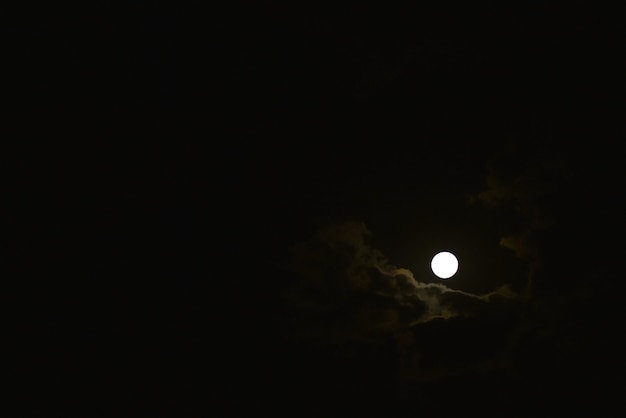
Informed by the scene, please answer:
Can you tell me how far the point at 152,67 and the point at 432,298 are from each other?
2.24m

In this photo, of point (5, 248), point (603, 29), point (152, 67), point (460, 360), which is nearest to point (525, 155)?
point (603, 29)

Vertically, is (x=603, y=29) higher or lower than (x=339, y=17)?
higher

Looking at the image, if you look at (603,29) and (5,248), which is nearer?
(603,29)

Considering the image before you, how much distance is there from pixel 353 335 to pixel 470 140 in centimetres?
139

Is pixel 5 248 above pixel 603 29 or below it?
below

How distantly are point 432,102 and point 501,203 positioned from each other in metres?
0.73

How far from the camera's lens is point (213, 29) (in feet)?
9.34

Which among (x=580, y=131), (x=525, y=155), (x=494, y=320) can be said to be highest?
(x=580, y=131)

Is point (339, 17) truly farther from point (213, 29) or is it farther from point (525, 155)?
point (525, 155)

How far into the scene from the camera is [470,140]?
2799mm

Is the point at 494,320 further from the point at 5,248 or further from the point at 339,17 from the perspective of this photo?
the point at 5,248

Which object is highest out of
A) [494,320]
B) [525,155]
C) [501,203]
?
[525,155]

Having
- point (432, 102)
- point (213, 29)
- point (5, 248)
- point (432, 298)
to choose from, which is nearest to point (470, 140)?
point (432, 102)

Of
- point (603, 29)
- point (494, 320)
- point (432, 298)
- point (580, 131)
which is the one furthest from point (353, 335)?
point (603, 29)
